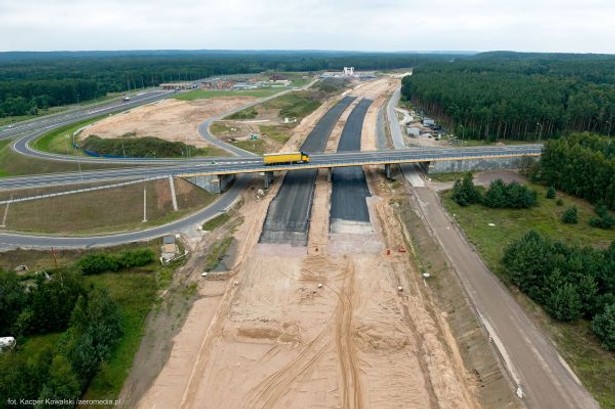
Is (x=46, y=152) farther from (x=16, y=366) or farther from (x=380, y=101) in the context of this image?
(x=380, y=101)

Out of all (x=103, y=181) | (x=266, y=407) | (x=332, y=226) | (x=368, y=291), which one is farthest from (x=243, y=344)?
(x=103, y=181)

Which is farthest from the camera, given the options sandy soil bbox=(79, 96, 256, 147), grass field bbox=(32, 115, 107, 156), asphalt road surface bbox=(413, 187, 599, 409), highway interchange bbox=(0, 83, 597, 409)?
sandy soil bbox=(79, 96, 256, 147)

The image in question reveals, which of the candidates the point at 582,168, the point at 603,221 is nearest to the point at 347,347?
the point at 603,221

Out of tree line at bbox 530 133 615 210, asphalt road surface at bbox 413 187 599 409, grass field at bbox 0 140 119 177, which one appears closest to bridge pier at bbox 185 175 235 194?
grass field at bbox 0 140 119 177

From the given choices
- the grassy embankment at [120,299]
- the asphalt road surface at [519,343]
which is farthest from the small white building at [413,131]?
the grassy embankment at [120,299]

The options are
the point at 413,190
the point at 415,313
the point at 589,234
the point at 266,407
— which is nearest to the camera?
the point at 266,407

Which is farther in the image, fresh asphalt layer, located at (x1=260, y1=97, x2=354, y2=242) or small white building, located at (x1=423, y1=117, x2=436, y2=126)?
small white building, located at (x1=423, y1=117, x2=436, y2=126)

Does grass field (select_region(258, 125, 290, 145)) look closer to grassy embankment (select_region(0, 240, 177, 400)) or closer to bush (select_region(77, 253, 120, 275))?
grassy embankment (select_region(0, 240, 177, 400))

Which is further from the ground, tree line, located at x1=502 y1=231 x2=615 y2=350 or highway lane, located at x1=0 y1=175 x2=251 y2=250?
tree line, located at x1=502 y1=231 x2=615 y2=350
